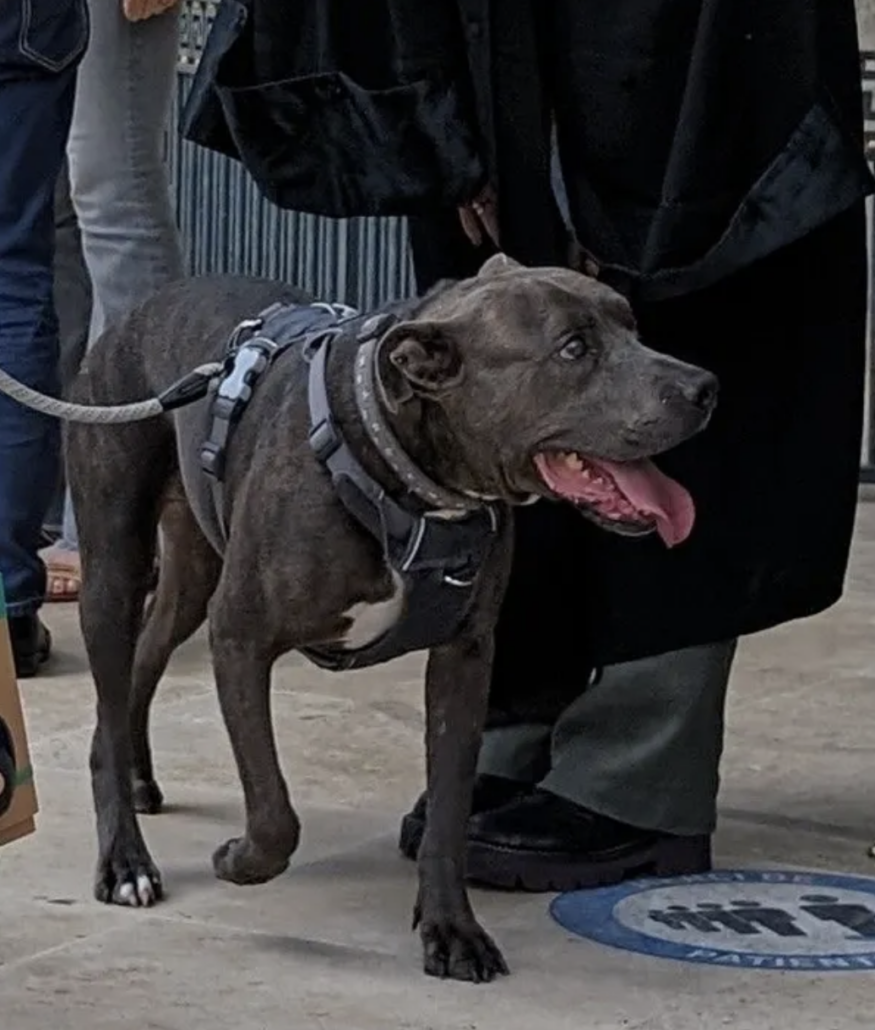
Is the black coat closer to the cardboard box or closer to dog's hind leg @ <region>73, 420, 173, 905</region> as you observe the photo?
dog's hind leg @ <region>73, 420, 173, 905</region>

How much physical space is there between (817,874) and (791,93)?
1304mm

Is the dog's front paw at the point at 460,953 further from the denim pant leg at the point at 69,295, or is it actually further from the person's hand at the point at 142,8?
the denim pant leg at the point at 69,295

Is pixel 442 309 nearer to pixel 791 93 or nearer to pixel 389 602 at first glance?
pixel 389 602

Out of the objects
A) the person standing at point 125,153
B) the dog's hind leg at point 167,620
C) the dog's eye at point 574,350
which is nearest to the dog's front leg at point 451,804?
the dog's eye at point 574,350

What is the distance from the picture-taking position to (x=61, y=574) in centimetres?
673

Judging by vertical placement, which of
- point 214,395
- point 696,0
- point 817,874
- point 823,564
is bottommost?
point 817,874

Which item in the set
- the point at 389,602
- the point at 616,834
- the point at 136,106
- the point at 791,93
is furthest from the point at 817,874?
the point at 136,106

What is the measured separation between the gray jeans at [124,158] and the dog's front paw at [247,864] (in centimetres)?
221

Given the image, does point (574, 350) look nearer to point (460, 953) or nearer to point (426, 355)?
point (426, 355)

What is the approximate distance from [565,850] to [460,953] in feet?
1.75

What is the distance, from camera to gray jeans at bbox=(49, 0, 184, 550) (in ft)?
19.2

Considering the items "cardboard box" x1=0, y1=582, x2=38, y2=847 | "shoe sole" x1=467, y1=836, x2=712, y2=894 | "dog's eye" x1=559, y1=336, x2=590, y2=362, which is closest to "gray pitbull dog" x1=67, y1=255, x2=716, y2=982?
"dog's eye" x1=559, y1=336, x2=590, y2=362

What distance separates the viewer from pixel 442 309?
3619 mm

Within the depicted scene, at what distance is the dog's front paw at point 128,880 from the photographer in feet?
13.3
